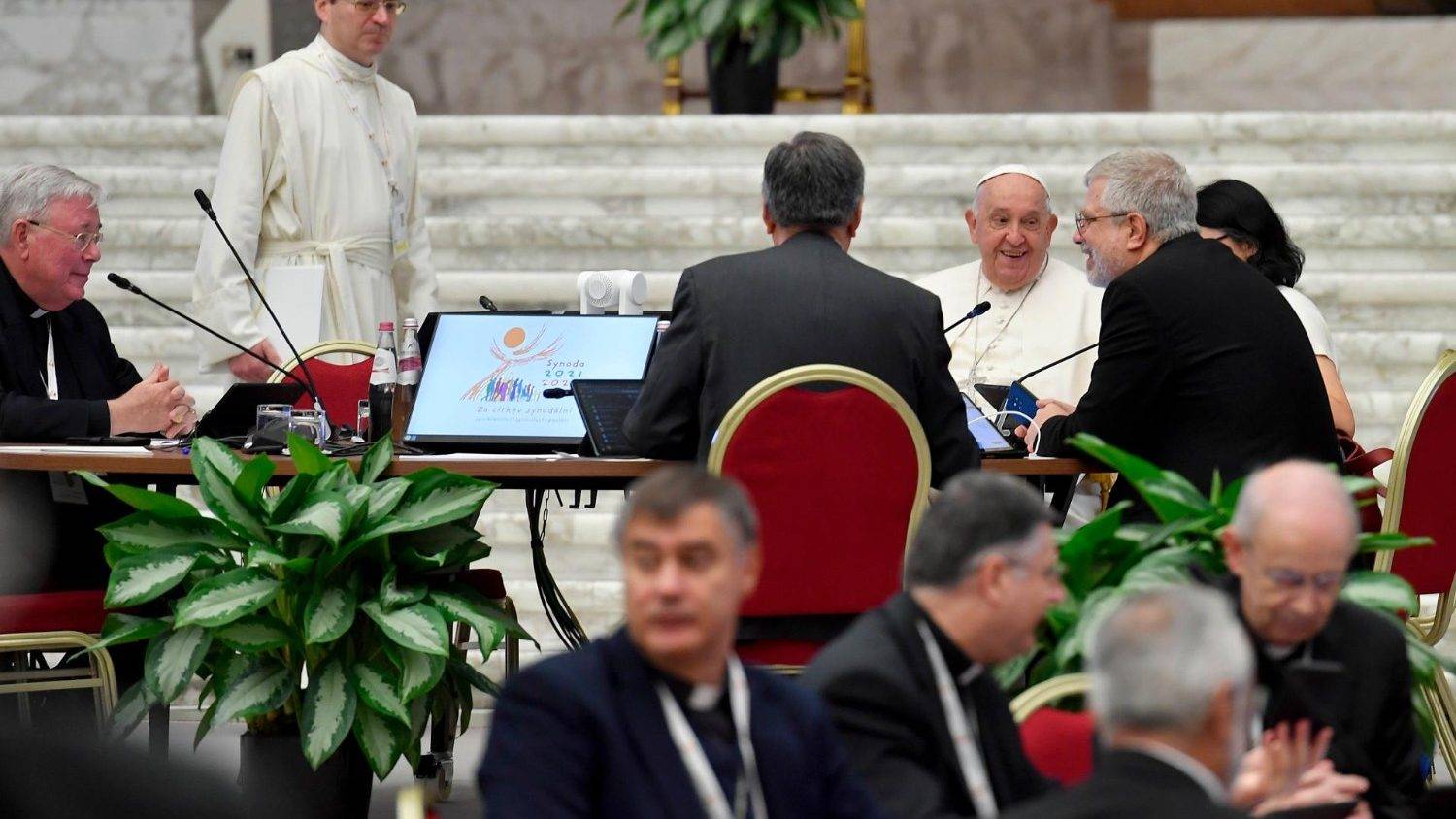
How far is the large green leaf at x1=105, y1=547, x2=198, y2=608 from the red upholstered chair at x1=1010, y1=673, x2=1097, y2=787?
1.67 metres

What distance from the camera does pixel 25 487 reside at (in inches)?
169

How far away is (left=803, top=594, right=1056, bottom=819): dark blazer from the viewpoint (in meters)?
2.41

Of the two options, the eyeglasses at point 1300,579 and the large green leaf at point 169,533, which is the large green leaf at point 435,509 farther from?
the eyeglasses at point 1300,579

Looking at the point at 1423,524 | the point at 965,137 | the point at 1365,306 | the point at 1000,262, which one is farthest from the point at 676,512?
the point at 965,137

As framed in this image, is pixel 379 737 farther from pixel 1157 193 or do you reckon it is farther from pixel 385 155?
pixel 385 155

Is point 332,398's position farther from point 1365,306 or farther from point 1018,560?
point 1365,306

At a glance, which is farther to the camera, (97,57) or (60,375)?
(97,57)

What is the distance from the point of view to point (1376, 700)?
9.20 ft

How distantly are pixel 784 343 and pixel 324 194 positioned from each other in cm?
229

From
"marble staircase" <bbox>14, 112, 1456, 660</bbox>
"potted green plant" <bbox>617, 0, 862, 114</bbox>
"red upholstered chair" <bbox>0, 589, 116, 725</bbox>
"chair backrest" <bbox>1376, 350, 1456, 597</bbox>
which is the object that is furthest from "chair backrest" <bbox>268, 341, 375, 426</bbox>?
"potted green plant" <bbox>617, 0, 862, 114</bbox>

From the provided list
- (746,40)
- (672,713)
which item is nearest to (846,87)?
(746,40)

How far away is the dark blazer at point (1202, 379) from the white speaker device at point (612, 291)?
96 cm

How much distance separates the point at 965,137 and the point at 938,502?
588 centimetres

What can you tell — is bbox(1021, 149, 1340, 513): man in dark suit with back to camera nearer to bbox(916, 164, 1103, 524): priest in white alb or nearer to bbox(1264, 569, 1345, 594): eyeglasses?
bbox(916, 164, 1103, 524): priest in white alb
